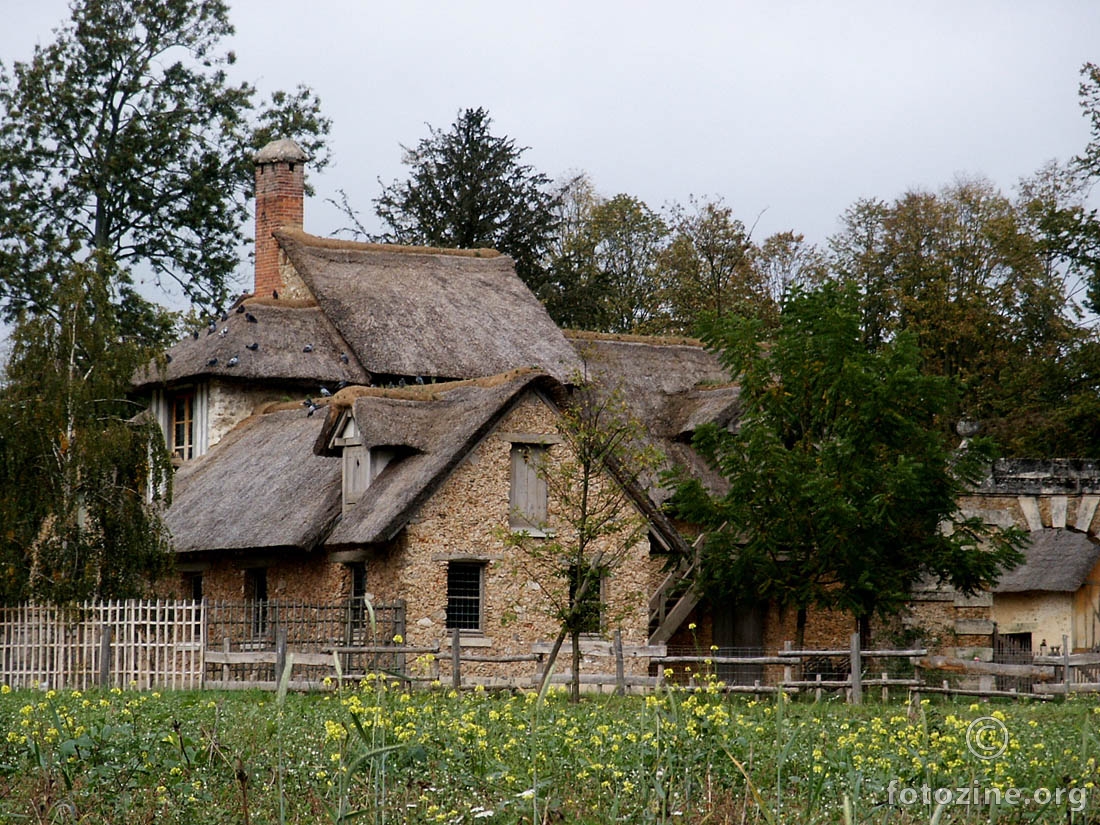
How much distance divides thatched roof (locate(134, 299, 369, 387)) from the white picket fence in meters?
8.67

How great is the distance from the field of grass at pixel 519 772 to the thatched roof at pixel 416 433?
12.5 meters

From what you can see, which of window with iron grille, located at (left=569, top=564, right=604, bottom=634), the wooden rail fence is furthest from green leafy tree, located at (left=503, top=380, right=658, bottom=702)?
the wooden rail fence

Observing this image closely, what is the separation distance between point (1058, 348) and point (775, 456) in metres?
18.9

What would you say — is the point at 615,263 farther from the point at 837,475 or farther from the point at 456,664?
the point at 456,664

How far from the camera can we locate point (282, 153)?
1489 inches

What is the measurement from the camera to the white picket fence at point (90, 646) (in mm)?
22688

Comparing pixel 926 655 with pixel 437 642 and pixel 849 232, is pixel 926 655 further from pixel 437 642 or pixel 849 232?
pixel 849 232

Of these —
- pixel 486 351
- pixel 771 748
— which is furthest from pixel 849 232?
pixel 771 748

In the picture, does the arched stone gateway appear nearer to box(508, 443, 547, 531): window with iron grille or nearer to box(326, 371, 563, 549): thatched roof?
box(508, 443, 547, 531): window with iron grille

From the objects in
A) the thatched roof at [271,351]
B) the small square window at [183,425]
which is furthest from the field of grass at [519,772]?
the small square window at [183,425]

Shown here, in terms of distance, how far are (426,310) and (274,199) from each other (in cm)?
574

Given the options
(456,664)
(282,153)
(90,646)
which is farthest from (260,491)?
(282,153)

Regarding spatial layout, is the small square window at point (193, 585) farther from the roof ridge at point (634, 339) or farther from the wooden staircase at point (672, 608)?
the roof ridge at point (634, 339)

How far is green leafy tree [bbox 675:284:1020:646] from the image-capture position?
82.9ft
